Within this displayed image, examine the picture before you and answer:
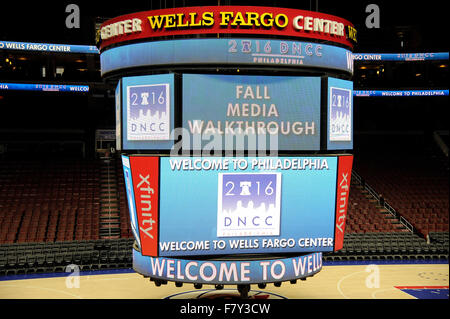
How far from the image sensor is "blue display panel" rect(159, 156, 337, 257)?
12039mm

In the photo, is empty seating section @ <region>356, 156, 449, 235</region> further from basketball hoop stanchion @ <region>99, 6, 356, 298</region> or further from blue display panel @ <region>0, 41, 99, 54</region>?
blue display panel @ <region>0, 41, 99, 54</region>

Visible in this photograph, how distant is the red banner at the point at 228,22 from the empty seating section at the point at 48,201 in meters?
13.7

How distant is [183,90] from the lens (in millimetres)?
12008

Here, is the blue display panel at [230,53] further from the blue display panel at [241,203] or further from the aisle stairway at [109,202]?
the aisle stairway at [109,202]

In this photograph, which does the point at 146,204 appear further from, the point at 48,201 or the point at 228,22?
the point at 48,201

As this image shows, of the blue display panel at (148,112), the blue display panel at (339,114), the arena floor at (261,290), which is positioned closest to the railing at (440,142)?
the arena floor at (261,290)

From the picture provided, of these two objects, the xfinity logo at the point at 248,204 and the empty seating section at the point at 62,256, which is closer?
the xfinity logo at the point at 248,204

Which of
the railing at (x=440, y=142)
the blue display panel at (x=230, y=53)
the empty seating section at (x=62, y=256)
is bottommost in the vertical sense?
the empty seating section at (x=62, y=256)

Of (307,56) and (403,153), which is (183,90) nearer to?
(307,56)

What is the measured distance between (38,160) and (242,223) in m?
21.2

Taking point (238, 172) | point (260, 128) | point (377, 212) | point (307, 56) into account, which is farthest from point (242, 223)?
point (377, 212)

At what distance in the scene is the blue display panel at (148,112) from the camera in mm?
12039

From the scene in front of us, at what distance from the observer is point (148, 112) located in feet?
40.3

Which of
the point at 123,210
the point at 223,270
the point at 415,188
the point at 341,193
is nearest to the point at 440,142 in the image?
the point at 415,188
